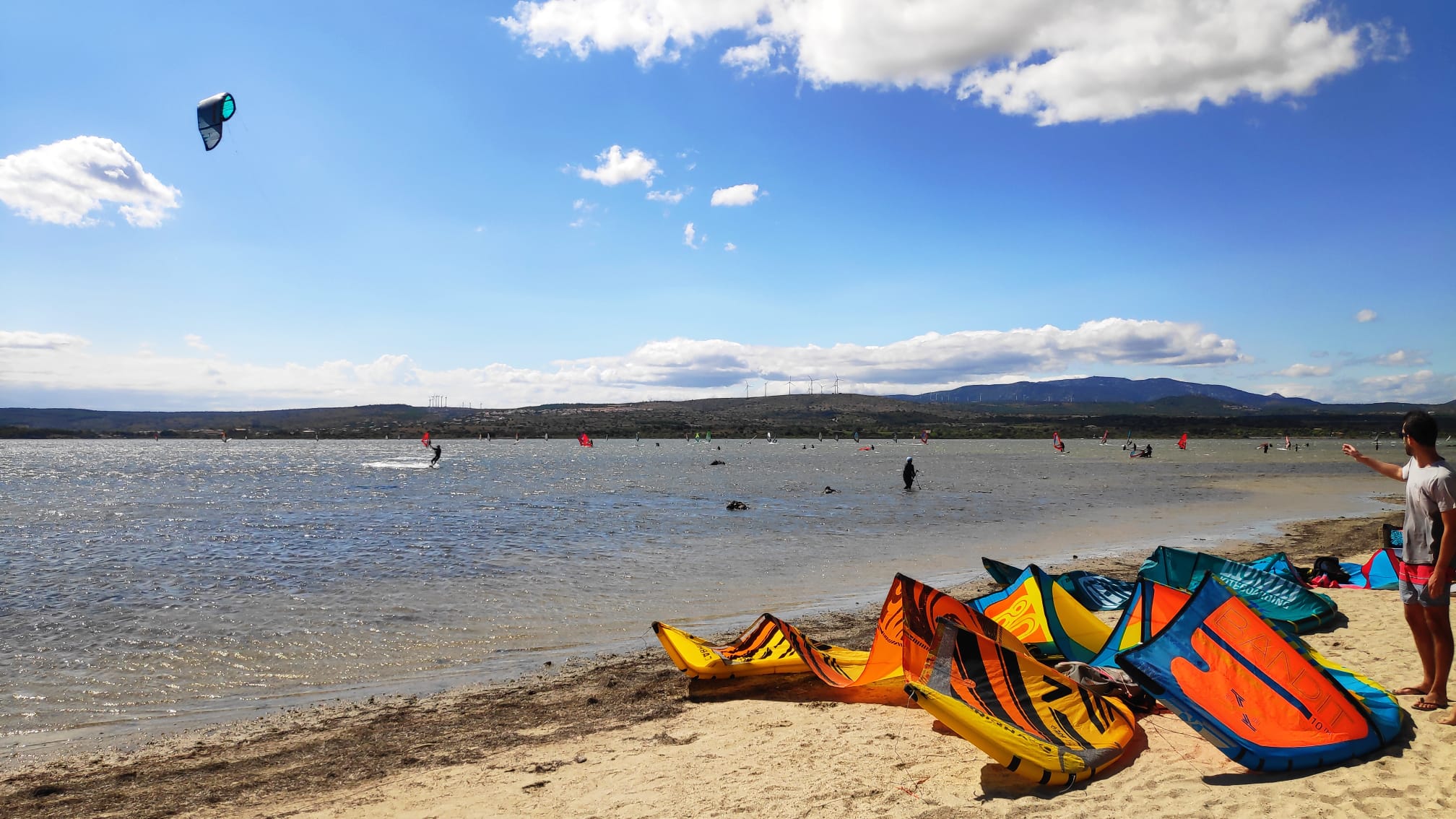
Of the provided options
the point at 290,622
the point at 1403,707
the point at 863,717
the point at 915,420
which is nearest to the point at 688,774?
the point at 863,717

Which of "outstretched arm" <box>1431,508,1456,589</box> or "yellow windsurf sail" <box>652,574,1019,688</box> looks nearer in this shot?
"outstretched arm" <box>1431,508,1456,589</box>

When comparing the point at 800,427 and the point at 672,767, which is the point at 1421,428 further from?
the point at 800,427

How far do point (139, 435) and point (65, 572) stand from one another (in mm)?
213206

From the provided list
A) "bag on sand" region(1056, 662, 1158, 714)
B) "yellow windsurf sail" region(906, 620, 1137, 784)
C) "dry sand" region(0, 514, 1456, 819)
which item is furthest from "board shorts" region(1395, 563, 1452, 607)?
"yellow windsurf sail" region(906, 620, 1137, 784)

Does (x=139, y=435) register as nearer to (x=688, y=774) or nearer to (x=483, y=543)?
(x=483, y=543)

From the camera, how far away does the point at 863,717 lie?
6.63 m

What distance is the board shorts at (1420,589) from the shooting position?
5.23 metres

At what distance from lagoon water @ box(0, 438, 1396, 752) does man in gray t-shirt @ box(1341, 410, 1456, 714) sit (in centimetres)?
726

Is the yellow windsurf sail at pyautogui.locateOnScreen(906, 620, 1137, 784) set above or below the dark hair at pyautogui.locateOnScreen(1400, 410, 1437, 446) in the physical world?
below

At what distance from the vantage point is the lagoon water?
8961mm

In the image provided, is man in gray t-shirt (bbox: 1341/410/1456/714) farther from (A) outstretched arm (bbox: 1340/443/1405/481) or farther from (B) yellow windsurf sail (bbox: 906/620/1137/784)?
(B) yellow windsurf sail (bbox: 906/620/1137/784)

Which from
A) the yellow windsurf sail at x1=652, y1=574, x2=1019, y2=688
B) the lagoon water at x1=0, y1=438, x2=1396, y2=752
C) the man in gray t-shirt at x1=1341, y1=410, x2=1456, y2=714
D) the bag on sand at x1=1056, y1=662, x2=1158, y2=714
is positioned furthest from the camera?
the lagoon water at x1=0, y1=438, x2=1396, y2=752

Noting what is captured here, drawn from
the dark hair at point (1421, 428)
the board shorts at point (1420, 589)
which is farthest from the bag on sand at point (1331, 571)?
the dark hair at point (1421, 428)

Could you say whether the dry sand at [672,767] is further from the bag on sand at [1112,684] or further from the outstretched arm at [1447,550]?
the outstretched arm at [1447,550]
